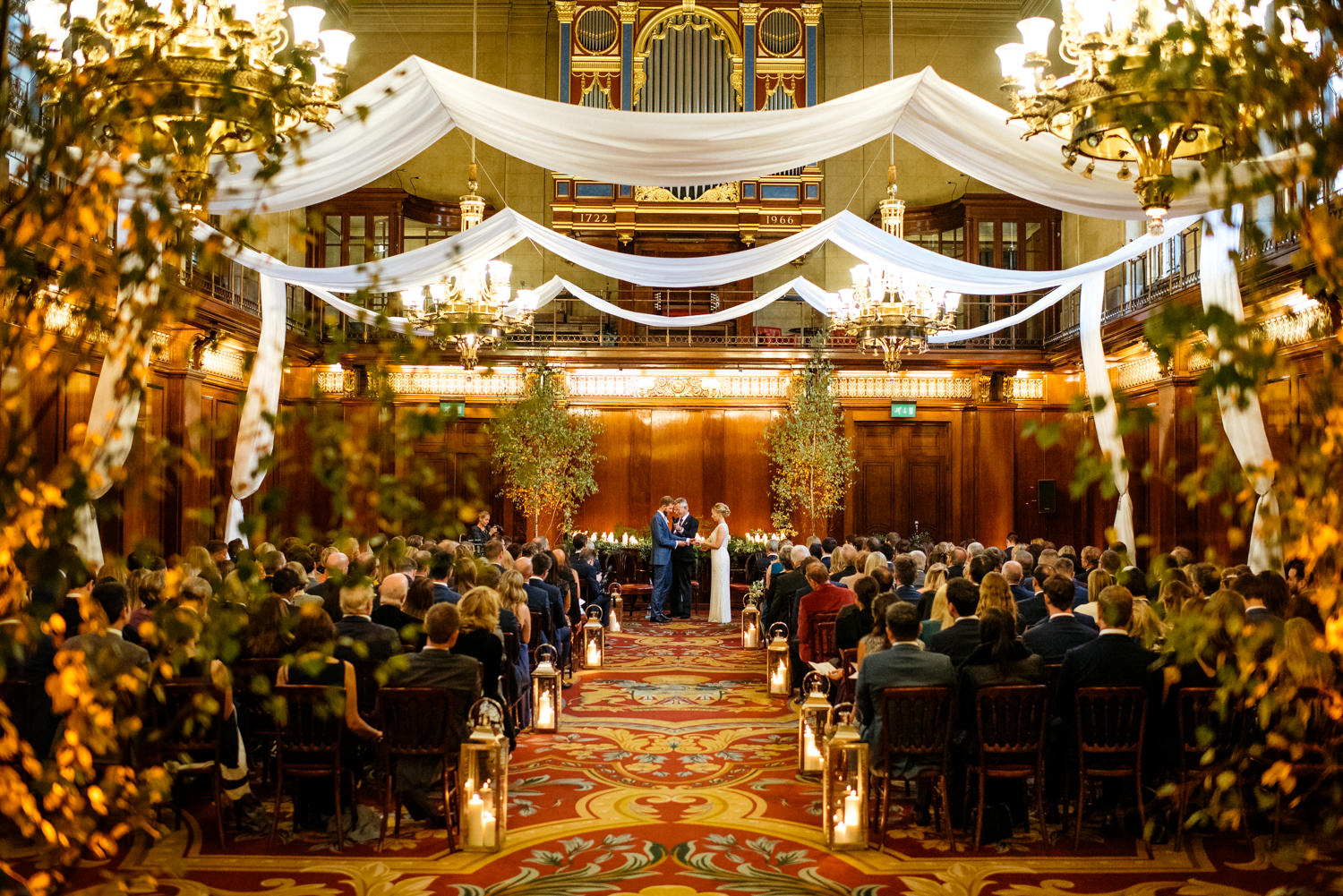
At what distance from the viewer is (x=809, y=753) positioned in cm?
636

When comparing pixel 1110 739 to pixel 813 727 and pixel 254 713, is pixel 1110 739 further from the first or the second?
pixel 254 713

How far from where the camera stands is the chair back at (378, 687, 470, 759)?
510cm

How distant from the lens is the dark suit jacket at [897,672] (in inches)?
205

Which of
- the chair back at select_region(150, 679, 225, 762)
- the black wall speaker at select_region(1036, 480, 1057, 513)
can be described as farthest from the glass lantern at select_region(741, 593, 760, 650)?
the black wall speaker at select_region(1036, 480, 1057, 513)

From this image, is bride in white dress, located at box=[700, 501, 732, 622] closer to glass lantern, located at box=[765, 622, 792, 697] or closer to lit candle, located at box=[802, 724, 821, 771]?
glass lantern, located at box=[765, 622, 792, 697]

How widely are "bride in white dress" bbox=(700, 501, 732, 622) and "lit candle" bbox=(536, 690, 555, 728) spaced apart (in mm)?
5658

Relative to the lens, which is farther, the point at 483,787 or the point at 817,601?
the point at 817,601

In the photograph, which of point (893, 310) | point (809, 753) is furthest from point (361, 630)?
point (893, 310)

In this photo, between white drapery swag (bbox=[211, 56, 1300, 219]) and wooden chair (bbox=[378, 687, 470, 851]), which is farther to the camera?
white drapery swag (bbox=[211, 56, 1300, 219])

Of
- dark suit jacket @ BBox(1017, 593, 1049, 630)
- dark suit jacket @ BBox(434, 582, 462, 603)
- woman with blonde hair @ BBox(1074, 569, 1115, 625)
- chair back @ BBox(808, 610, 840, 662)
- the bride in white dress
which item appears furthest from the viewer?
the bride in white dress

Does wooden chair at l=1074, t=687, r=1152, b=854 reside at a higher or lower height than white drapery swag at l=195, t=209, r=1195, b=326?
lower

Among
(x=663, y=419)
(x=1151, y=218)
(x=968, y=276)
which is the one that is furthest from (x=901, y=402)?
(x=1151, y=218)

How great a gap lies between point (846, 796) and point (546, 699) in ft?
9.77

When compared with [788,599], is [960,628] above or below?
above
